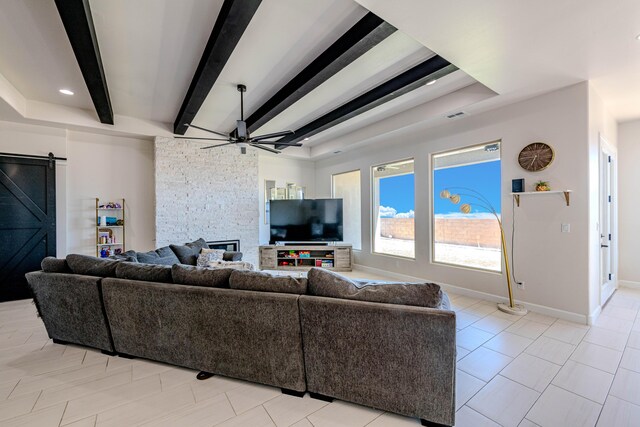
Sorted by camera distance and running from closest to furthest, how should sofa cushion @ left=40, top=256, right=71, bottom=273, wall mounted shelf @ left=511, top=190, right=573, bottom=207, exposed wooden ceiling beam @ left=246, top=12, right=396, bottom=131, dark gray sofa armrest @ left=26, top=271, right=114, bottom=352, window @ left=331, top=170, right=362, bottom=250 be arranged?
exposed wooden ceiling beam @ left=246, top=12, right=396, bottom=131
dark gray sofa armrest @ left=26, top=271, right=114, bottom=352
sofa cushion @ left=40, top=256, right=71, bottom=273
wall mounted shelf @ left=511, top=190, right=573, bottom=207
window @ left=331, top=170, right=362, bottom=250

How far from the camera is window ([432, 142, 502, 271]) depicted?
4086 millimetres

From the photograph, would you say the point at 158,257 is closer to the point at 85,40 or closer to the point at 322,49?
the point at 85,40

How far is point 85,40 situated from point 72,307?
249cm

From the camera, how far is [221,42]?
247cm

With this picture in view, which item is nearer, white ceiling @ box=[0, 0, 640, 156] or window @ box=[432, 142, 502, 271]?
white ceiling @ box=[0, 0, 640, 156]

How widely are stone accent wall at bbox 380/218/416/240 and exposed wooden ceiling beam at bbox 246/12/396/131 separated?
3.19m

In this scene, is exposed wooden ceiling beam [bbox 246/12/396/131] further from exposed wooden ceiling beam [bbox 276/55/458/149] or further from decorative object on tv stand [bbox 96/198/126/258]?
decorative object on tv stand [bbox 96/198/126/258]

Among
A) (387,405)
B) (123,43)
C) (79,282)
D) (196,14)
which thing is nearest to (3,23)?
(123,43)

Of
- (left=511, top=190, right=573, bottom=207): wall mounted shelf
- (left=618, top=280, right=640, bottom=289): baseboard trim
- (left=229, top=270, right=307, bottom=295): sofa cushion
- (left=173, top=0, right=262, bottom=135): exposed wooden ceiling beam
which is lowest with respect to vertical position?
(left=618, top=280, right=640, bottom=289): baseboard trim

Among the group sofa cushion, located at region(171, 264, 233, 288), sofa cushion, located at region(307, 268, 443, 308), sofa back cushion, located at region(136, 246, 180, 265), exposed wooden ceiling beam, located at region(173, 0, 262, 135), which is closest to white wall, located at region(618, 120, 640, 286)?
sofa cushion, located at region(307, 268, 443, 308)

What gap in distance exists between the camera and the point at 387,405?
70.3 inches

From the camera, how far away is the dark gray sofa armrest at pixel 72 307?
2.54m

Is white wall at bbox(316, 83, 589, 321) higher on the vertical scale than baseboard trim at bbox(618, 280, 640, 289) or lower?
higher

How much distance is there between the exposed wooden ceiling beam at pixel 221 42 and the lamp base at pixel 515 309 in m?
4.34
